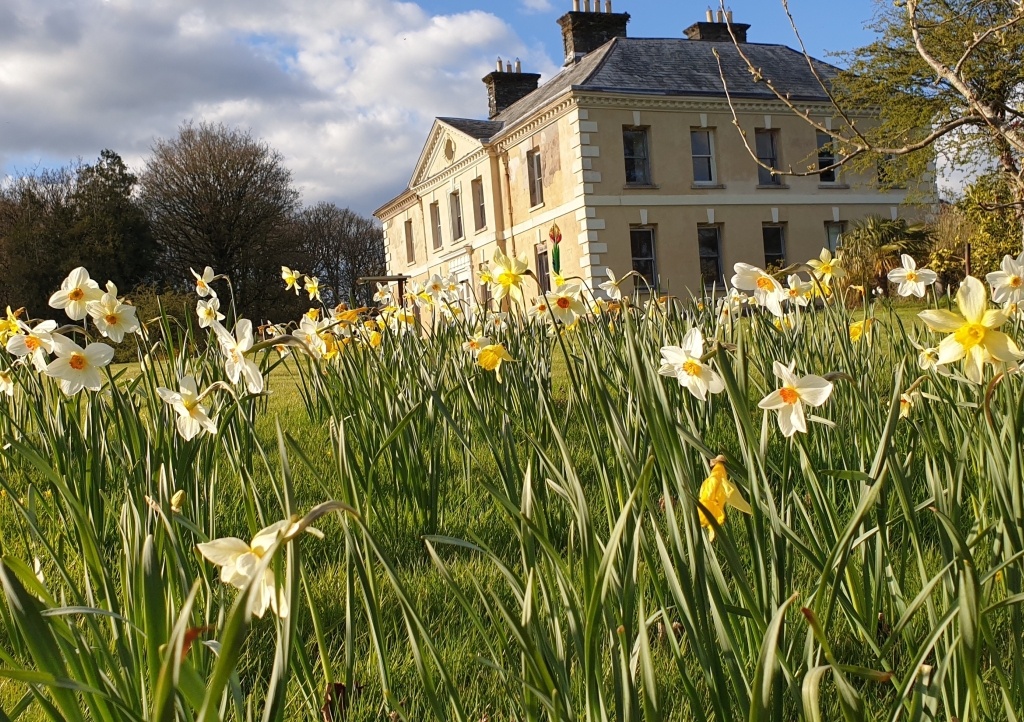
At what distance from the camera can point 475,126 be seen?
83.5ft

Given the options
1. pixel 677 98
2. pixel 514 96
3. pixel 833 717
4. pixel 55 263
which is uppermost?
pixel 514 96

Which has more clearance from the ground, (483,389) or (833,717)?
(483,389)

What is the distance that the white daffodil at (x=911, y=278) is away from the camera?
2.88 meters

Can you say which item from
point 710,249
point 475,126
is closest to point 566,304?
point 710,249

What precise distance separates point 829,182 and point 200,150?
2107 centimetres

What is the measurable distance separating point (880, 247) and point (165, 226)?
78.4 ft

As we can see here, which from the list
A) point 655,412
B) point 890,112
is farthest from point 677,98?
point 655,412

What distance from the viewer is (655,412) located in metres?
1.28

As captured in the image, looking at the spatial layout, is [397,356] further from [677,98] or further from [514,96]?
[514,96]

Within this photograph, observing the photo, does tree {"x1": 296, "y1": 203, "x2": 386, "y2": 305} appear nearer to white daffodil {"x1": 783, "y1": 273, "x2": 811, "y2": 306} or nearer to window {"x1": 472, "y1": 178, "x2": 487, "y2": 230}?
window {"x1": 472, "y1": 178, "x2": 487, "y2": 230}

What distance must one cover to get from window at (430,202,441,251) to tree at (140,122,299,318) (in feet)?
21.7

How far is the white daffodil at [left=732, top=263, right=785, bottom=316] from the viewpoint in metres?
1.88

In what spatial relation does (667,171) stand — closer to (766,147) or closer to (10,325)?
(766,147)

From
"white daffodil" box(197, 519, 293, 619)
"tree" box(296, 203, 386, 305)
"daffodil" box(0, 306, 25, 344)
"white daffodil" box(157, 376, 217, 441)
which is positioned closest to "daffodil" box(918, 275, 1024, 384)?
"white daffodil" box(197, 519, 293, 619)
